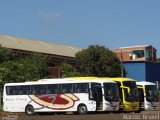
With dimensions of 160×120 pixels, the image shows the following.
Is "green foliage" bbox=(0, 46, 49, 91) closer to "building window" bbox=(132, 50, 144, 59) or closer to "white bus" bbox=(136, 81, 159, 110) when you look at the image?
"white bus" bbox=(136, 81, 159, 110)

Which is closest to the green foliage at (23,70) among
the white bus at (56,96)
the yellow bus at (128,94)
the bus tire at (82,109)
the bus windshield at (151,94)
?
the white bus at (56,96)

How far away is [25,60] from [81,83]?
27.1 meters

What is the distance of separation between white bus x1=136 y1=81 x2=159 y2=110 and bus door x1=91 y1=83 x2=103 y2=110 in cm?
545

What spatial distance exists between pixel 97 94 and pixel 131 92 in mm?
3633

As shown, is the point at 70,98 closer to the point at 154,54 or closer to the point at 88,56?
the point at 88,56

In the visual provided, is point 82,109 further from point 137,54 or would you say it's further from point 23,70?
point 137,54

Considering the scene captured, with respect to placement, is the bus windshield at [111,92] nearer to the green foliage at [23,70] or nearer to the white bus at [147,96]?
the white bus at [147,96]

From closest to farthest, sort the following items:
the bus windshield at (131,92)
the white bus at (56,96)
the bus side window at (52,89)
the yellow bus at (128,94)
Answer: the white bus at (56,96)
the bus side window at (52,89)
the yellow bus at (128,94)
the bus windshield at (131,92)

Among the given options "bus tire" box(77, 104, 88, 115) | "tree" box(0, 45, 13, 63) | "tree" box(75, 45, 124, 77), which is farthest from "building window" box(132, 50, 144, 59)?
"bus tire" box(77, 104, 88, 115)

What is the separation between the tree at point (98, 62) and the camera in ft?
238

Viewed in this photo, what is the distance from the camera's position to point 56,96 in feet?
112

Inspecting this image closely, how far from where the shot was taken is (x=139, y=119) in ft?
71.8

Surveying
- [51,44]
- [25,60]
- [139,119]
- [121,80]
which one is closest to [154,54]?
[51,44]

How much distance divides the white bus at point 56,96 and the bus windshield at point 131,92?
5.78 ft
